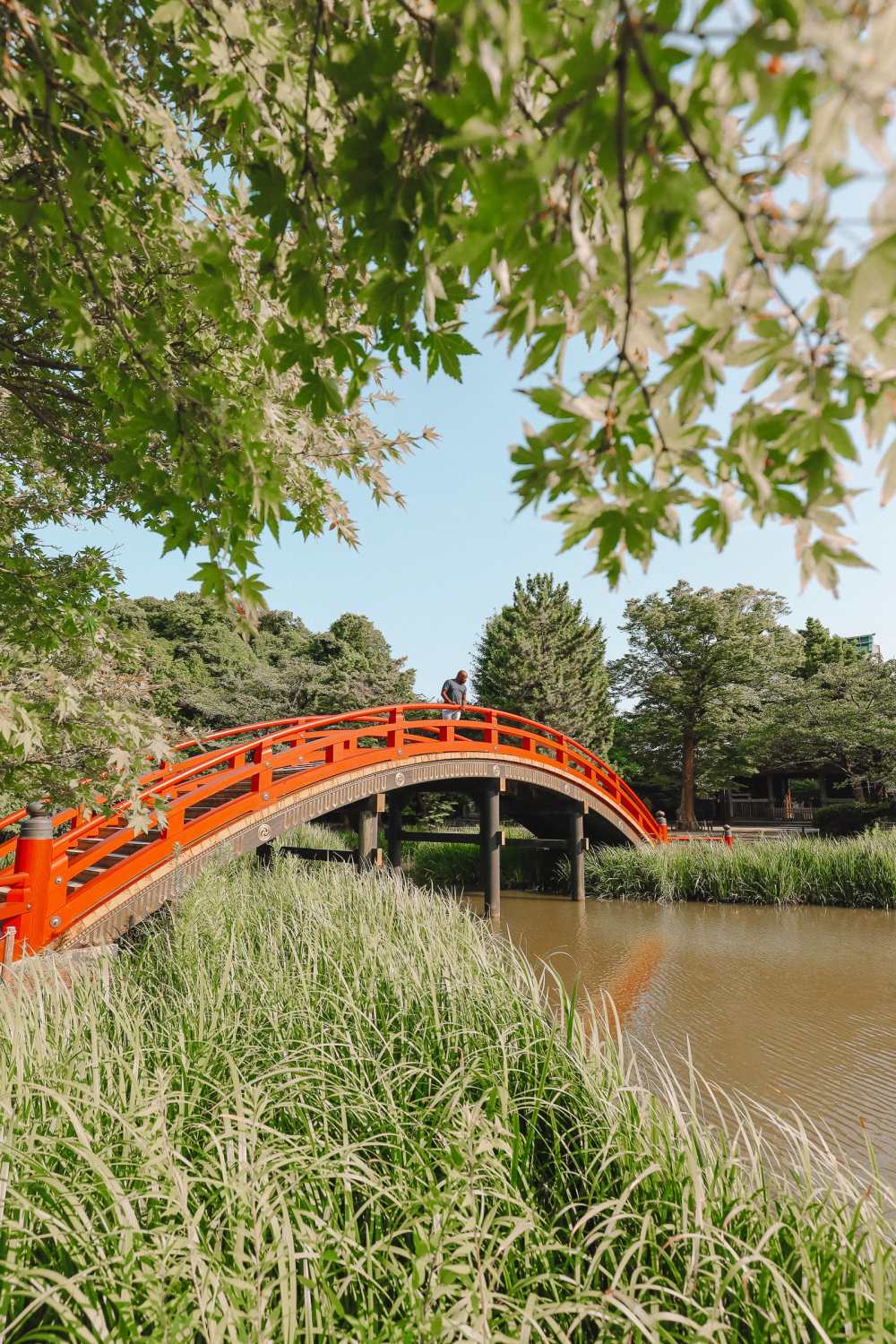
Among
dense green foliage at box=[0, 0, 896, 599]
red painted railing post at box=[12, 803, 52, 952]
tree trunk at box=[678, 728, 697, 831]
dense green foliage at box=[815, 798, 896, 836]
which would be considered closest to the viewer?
dense green foliage at box=[0, 0, 896, 599]

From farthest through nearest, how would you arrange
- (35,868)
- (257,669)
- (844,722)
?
(257,669) < (844,722) < (35,868)

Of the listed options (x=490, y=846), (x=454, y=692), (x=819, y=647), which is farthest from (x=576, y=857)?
(x=819, y=647)

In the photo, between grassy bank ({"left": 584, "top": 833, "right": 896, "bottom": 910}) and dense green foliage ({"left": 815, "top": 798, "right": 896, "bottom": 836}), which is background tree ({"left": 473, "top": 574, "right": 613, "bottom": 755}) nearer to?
dense green foliage ({"left": 815, "top": 798, "right": 896, "bottom": 836})

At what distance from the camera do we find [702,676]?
90.8 feet

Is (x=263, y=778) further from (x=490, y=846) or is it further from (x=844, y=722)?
(x=844, y=722)

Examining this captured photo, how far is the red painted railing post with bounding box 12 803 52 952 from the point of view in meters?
5.34

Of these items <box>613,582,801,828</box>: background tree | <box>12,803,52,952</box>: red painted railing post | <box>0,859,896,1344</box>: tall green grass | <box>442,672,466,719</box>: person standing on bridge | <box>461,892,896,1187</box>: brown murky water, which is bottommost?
<box>461,892,896,1187</box>: brown murky water

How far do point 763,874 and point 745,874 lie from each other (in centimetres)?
30

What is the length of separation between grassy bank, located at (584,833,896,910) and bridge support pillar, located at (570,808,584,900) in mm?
539

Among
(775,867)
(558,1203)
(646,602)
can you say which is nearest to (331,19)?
(558,1203)

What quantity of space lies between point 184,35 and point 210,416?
142 cm

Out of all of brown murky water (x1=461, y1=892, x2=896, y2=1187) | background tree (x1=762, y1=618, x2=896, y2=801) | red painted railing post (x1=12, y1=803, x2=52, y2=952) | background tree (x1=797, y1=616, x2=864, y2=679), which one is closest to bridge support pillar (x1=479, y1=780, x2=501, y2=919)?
brown murky water (x1=461, y1=892, x2=896, y2=1187)

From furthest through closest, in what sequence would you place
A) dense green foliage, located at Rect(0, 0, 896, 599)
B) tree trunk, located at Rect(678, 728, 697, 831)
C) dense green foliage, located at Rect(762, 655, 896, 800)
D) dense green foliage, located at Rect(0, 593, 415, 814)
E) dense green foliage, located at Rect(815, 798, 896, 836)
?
tree trunk, located at Rect(678, 728, 697, 831), dense green foliage, located at Rect(762, 655, 896, 800), dense green foliage, located at Rect(815, 798, 896, 836), dense green foliage, located at Rect(0, 593, 415, 814), dense green foliage, located at Rect(0, 0, 896, 599)

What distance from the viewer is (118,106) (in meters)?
1.58
